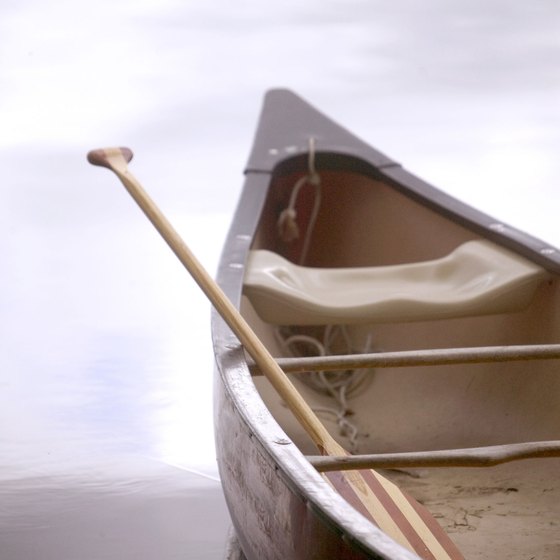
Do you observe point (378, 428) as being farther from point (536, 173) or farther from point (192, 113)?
point (192, 113)

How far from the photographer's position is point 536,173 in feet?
11.9

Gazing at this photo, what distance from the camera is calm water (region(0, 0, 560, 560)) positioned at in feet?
6.43

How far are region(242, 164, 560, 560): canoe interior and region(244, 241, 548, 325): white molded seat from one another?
0.21ft

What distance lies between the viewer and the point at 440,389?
1.98 metres

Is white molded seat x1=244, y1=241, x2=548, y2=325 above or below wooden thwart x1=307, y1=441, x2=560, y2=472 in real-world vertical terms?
below

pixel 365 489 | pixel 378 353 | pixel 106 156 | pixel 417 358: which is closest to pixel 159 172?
pixel 106 156

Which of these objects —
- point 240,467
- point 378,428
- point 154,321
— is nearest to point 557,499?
point 378,428

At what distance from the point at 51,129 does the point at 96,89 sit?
0.39m

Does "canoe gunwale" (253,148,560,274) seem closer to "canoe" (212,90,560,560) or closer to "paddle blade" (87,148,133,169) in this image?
"canoe" (212,90,560,560)

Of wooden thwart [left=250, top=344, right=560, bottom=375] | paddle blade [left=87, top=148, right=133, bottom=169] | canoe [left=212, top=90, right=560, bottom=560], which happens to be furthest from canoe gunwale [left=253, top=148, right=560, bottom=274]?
paddle blade [left=87, top=148, right=133, bottom=169]

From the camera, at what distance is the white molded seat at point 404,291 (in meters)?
1.88

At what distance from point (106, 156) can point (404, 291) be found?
493mm

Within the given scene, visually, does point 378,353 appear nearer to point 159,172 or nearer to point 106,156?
point 106,156

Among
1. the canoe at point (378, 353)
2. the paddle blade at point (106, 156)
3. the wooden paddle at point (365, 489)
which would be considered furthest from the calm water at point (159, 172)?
the paddle blade at point (106, 156)
